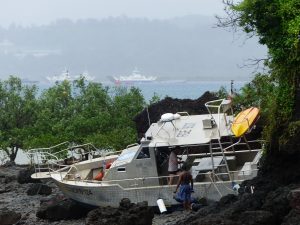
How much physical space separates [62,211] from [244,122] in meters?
6.77

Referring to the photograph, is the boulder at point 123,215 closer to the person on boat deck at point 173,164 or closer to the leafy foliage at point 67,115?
the person on boat deck at point 173,164

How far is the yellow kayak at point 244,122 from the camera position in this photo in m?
19.9

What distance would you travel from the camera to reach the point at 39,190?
95.0 ft

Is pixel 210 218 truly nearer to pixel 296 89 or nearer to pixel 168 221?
pixel 296 89

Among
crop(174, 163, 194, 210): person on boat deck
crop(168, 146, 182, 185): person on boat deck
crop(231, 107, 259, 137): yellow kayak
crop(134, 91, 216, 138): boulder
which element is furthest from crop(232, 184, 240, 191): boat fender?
crop(134, 91, 216, 138): boulder

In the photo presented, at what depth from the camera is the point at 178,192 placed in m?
20.8

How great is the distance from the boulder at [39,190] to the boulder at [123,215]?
1220cm

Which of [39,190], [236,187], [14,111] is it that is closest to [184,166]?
[236,187]

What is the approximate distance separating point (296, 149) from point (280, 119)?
125 cm

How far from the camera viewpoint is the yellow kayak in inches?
785

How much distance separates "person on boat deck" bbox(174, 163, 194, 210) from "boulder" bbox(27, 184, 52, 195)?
9645 millimetres

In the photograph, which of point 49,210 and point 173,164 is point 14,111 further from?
point 173,164

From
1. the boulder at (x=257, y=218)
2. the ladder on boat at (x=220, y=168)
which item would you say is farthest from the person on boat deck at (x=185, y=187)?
the boulder at (x=257, y=218)

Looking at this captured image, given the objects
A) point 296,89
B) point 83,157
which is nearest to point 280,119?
point 296,89
